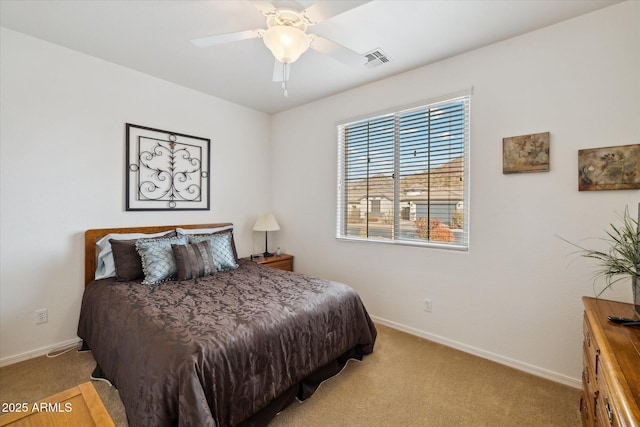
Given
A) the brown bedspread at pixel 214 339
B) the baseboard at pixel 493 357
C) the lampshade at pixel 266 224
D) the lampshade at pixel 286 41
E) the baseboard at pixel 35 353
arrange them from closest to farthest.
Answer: the brown bedspread at pixel 214 339 < the lampshade at pixel 286 41 < the baseboard at pixel 493 357 < the baseboard at pixel 35 353 < the lampshade at pixel 266 224

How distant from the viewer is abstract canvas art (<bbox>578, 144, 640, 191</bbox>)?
1.82 metres

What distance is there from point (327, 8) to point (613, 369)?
205 cm

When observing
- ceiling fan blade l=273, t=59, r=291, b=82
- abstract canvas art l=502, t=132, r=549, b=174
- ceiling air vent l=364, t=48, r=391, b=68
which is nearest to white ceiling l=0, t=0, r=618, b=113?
ceiling air vent l=364, t=48, r=391, b=68

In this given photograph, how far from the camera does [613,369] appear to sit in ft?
3.29

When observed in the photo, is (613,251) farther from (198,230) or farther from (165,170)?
(165,170)

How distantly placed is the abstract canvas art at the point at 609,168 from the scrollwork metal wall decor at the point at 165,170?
3596 millimetres

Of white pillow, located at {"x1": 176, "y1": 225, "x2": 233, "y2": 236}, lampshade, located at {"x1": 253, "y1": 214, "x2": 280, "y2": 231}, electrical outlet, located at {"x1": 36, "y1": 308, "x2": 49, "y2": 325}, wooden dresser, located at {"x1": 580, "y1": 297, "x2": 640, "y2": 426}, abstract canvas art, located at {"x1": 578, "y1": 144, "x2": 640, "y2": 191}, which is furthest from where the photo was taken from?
lampshade, located at {"x1": 253, "y1": 214, "x2": 280, "y2": 231}

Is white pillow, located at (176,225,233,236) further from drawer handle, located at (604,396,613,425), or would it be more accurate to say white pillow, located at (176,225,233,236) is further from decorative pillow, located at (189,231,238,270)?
drawer handle, located at (604,396,613,425)

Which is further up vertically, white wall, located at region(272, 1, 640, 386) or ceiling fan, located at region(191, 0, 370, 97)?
Result: ceiling fan, located at region(191, 0, 370, 97)

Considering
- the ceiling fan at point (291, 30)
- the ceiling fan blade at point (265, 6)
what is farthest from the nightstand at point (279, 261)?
the ceiling fan blade at point (265, 6)

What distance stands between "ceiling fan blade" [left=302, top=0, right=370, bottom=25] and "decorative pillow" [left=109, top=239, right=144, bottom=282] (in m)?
2.37

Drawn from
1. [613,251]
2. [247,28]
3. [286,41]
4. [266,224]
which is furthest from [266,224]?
[613,251]

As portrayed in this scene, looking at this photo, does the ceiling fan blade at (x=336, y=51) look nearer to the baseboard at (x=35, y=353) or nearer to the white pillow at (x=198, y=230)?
the white pillow at (x=198, y=230)

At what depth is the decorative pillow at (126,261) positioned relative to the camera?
2464mm
